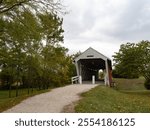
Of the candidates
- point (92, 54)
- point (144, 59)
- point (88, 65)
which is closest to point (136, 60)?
point (144, 59)

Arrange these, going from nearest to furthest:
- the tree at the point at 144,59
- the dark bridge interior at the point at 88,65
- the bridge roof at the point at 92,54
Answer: the bridge roof at the point at 92,54 < the tree at the point at 144,59 < the dark bridge interior at the point at 88,65

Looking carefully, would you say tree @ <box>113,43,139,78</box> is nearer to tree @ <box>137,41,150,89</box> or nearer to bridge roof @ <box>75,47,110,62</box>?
tree @ <box>137,41,150,89</box>

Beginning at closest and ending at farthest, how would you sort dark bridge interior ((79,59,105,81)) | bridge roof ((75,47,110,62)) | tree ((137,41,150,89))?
1. bridge roof ((75,47,110,62))
2. tree ((137,41,150,89))
3. dark bridge interior ((79,59,105,81))

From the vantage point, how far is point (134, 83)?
49.1m

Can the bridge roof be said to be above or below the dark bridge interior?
above

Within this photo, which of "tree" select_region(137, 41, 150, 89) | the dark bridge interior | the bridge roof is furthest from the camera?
the dark bridge interior

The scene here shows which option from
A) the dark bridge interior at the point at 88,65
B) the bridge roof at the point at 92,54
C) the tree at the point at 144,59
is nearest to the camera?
the bridge roof at the point at 92,54

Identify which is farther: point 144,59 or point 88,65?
point 88,65

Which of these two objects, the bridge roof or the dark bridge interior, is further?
the dark bridge interior

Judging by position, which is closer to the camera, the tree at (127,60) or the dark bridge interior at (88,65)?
the tree at (127,60)

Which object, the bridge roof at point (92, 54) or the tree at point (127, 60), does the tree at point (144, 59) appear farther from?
the bridge roof at point (92, 54)

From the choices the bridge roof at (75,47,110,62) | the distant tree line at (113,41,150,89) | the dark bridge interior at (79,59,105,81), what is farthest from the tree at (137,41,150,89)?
the dark bridge interior at (79,59,105,81)

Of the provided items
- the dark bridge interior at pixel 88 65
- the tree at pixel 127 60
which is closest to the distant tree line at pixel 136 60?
the tree at pixel 127 60

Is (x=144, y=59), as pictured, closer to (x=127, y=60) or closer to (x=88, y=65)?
(x=127, y=60)
